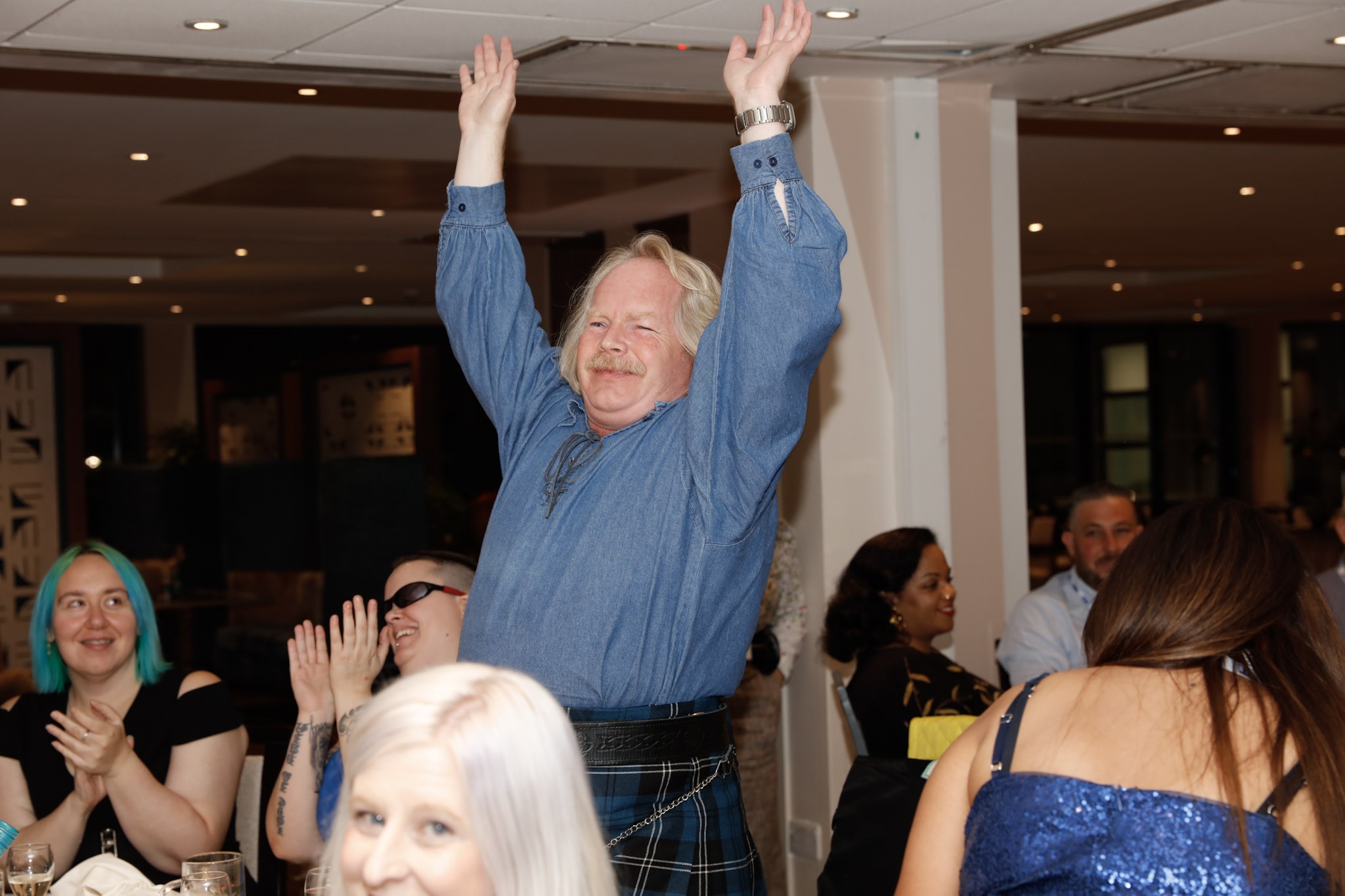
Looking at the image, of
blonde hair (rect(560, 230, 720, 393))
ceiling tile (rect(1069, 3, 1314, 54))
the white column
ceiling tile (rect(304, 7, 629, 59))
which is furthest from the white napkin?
ceiling tile (rect(1069, 3, 1314, 54))

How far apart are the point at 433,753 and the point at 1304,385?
19.2 m

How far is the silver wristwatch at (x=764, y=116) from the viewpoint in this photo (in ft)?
5.83

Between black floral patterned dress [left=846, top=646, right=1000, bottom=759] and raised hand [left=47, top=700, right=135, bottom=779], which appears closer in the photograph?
raised hand [left=47, top=700, right=135, bottom=779]

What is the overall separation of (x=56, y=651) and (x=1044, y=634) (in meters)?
2.77

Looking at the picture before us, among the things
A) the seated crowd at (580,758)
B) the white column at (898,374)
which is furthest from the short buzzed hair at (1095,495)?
the seated crowd at (580,758)

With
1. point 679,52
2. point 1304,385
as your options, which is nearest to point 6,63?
point 679,52

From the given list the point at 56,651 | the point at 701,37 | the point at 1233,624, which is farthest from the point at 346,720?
the point at 701,37

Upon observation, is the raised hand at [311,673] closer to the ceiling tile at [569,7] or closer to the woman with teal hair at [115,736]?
the woman with teal hair at [115,736]

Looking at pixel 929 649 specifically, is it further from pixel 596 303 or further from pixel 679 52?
pixel 596 303

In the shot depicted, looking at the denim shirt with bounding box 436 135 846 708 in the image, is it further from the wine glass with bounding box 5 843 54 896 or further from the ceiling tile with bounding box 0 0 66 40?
the ceiling tile with bounding box 0 0 66 40

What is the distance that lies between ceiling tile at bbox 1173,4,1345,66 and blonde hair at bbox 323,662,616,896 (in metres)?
3.27

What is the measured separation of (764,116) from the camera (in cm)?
178

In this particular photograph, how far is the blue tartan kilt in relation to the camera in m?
1.90

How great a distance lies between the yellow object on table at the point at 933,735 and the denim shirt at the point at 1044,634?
1.21 m
